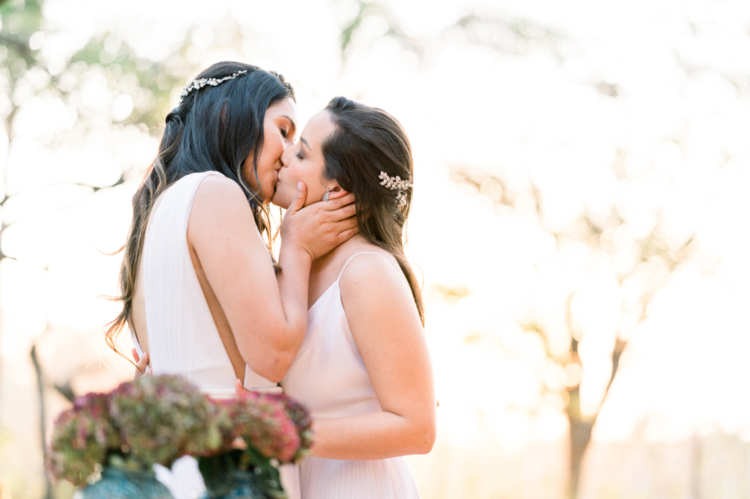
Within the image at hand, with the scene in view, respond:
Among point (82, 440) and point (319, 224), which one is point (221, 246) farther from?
point (82, 440)

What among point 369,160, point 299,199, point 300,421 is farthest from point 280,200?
point 300,421

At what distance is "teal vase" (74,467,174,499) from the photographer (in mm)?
1093

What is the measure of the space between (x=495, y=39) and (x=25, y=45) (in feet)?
20.4

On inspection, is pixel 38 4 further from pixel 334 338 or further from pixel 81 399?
pixel 81 399

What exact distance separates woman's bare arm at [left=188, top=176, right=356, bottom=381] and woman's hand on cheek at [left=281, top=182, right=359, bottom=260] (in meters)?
0.12

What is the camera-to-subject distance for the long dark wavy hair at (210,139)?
2.44 metres

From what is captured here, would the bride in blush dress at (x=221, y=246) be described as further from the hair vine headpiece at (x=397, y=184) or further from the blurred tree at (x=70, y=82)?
the blurred tree at (x=70, y=82)

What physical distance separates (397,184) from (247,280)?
0.74 metres

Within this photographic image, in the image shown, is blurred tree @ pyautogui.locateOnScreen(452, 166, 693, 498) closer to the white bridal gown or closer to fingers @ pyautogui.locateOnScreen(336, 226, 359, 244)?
fingers @ pyautogui.locateOnScreen(336, 226, 359, 244)

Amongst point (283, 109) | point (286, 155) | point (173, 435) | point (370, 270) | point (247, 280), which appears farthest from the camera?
point (283, 109)

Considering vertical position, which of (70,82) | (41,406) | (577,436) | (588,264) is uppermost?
(70,82)

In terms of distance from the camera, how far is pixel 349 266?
222 cm

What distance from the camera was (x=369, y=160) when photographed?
2363mm

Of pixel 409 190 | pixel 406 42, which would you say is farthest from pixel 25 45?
pixel 409 190
